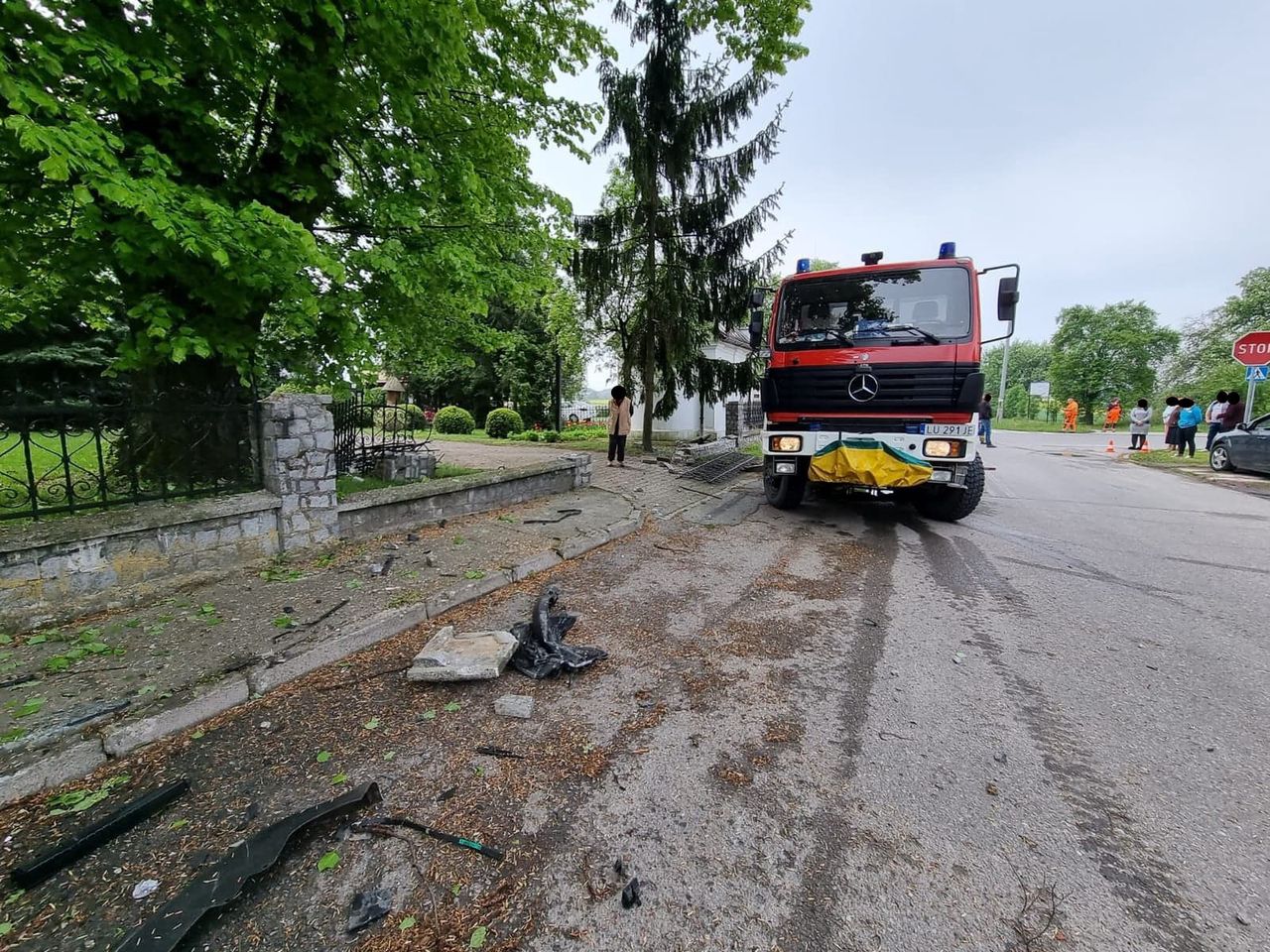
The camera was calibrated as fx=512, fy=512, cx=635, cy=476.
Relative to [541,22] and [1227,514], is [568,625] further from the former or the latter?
[1227,514]

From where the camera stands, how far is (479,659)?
317 cm

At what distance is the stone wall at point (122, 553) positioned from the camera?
134 inches

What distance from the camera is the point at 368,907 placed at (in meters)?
1.72

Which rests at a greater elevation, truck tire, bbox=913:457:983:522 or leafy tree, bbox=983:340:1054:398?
leafy tree, bbox=983:340:1054:398

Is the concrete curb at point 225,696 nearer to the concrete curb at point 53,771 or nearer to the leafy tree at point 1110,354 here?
the concrete curb at point 53,771

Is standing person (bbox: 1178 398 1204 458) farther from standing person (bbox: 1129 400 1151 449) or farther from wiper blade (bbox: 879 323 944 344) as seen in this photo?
wiper blade (bbox: 879 323 944 344)

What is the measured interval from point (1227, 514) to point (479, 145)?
1154 centimetres

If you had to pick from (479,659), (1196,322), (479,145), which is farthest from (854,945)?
(1196,322)

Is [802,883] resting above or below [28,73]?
below

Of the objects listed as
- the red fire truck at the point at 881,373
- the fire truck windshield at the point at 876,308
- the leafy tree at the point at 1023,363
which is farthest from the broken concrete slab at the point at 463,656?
the leafy tree at the point at 1023,363

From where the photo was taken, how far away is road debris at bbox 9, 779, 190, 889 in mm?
1801

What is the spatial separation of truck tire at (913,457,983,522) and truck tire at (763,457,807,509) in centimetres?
172

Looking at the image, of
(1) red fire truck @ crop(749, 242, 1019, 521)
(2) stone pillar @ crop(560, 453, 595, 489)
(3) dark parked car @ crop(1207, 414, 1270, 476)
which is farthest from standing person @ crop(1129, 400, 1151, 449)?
(2) stone pillar @ crop(560, 453, 595, 489)

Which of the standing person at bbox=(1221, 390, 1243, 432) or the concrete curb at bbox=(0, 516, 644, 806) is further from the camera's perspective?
the standing person at bbox=(1221, 390, 1243, 432)
